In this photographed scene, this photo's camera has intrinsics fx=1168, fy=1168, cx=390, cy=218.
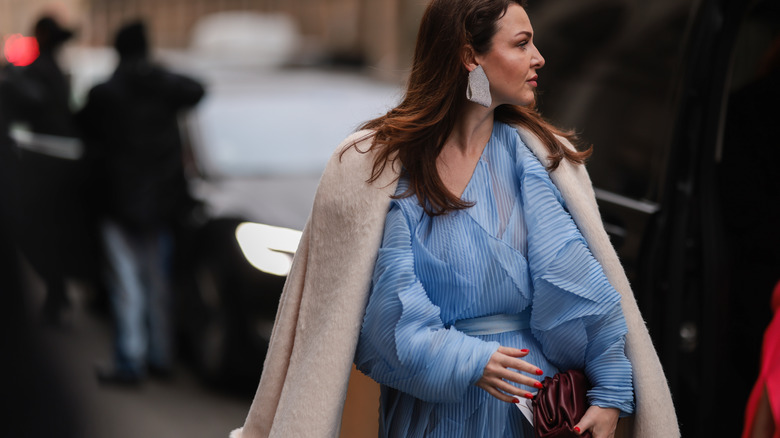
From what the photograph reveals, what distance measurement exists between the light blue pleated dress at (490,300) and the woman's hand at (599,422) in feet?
0.06

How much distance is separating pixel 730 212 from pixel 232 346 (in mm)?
2987

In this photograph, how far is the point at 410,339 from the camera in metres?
2.23

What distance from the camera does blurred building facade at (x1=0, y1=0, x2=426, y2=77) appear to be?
2195cm

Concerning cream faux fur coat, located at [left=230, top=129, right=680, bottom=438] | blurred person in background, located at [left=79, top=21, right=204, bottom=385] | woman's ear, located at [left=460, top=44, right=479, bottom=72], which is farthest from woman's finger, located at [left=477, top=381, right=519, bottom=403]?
blurred person in background, located at [left=79, top=21, right=204, bottom=385]

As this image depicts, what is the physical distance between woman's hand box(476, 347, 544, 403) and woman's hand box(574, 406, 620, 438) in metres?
0.13

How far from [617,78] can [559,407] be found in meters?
1.84

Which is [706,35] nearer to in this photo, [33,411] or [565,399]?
[565,399]

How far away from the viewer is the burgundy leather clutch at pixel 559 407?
7.43 ft

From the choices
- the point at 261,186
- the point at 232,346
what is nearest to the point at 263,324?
the point at 232,346

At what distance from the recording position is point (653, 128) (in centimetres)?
357

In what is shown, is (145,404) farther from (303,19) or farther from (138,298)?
(303,19)

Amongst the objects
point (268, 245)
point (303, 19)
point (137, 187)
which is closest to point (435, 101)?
point (268, 245)

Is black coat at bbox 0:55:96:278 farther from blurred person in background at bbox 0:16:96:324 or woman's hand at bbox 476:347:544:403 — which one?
woman's hand at bbox 476:347:544:403

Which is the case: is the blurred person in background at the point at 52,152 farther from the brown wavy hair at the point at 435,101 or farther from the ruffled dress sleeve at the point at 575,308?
the ruffled dress sleeve at the point at 575,308
